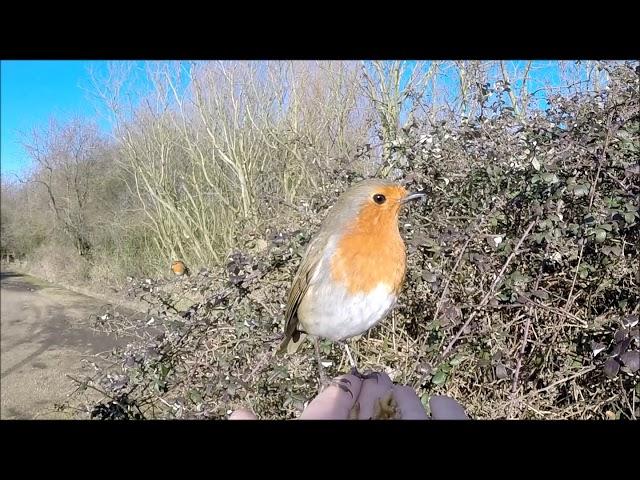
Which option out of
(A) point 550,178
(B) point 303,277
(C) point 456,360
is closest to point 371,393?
(B) point 303,277

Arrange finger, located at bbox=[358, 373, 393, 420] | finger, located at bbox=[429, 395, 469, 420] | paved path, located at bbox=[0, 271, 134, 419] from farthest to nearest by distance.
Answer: paved path, located at bbox=[0, 271, 134, 419]
finger, located at bbox=[358, 373, 393, 420]
finger, located at bbox=[429, 395, 469, 420]

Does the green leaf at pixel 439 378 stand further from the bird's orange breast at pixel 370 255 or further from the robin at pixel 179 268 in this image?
the robin at pixel 179 268

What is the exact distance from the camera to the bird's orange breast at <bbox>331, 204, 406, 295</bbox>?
1165 mm

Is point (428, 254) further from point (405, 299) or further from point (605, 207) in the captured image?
point (605, 207)

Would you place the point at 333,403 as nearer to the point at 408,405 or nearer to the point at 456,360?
the point at 408,405

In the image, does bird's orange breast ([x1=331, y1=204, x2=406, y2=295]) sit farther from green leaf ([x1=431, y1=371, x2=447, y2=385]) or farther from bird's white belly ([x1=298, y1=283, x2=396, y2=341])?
green leaf ([x1=431, y1=371, x2=447, y2=385])

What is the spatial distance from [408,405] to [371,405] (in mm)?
142

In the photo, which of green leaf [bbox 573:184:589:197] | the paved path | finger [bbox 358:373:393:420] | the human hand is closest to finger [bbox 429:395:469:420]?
the human hand

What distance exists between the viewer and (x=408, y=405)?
3.44ft

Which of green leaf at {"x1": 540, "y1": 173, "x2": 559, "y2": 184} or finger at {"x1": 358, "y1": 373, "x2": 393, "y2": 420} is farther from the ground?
green leaf at {"x1": 540, "y1": 173, "x2": 559, "y2": 184}

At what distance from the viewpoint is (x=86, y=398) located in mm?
1878
